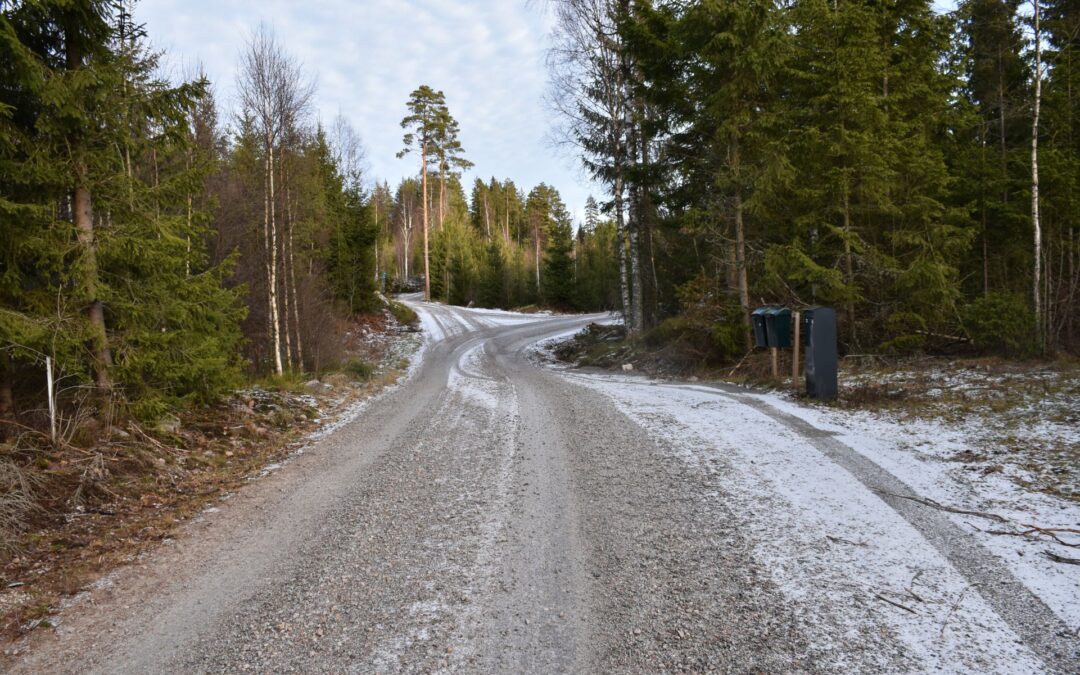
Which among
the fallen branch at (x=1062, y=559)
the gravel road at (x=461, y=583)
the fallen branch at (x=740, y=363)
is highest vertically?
the fallen branch at (x=740, y=363)

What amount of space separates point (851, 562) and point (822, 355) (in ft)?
Answer: 17.9

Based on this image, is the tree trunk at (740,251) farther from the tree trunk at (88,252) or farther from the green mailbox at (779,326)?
the tree trunk at (88,252)

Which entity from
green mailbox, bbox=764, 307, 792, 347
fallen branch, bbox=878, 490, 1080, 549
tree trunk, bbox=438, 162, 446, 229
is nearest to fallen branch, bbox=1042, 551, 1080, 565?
fallen branch, bbox=878, 490, 1080, 549

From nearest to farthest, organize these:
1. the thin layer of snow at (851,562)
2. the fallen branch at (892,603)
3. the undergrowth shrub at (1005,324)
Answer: the thin layer of snow at (851,562)
the fallen branch at (892,603)
the undergrowth shrub at (1005,324)

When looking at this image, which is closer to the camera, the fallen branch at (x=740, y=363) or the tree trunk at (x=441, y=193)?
the fallen branch at (x=740, y=363)

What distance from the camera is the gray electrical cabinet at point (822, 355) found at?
8320mm

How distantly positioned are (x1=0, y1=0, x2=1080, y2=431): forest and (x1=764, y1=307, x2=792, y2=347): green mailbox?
194 cm

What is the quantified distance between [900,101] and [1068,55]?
460 cm

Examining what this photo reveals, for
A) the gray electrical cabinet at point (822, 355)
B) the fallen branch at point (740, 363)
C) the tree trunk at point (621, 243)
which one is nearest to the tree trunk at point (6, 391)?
the gray electrical cabinet at point (822, 355)

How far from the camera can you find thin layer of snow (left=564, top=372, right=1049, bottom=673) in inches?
105

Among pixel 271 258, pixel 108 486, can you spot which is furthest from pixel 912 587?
pixel 271 258

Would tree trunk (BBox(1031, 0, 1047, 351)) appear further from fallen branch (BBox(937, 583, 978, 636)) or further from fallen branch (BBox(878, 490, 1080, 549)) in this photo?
fallen branch (BBox(937, 583, 978, 636))

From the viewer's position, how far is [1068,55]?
44.1 feet

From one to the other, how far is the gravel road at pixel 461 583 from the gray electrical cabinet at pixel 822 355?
142 inches
